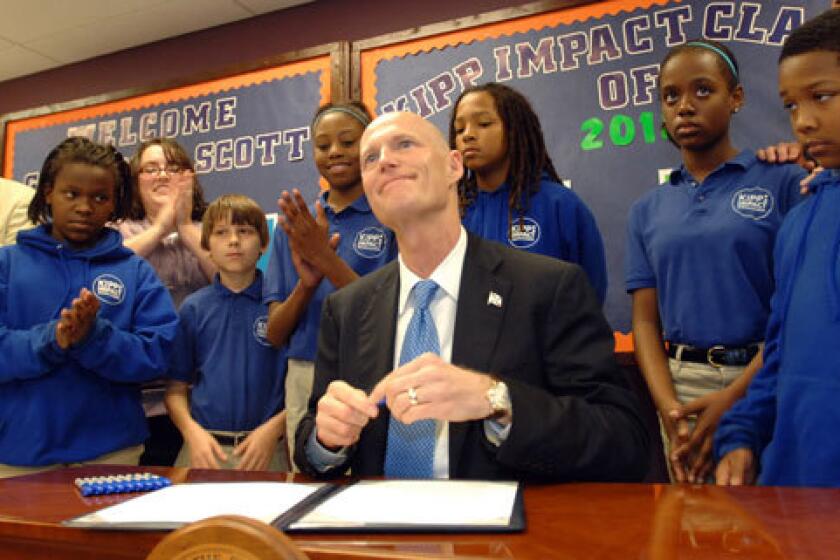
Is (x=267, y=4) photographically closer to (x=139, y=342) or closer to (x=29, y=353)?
(x=139, y=342)

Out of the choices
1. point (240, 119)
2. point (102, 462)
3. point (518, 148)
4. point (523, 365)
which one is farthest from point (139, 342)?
point (240, 119)

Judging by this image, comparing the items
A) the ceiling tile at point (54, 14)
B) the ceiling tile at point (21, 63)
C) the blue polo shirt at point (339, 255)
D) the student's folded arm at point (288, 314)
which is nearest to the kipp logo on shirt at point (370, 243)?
the blue polo shirt at point (339, 255)

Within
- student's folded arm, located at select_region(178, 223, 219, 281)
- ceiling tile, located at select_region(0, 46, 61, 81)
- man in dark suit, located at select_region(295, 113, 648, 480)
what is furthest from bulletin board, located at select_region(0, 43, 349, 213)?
man in dark suit, located at select_region(295, 113, 648, 480)

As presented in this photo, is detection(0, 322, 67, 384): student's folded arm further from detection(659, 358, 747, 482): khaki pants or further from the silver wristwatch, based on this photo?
detection(659, 358, 747, 482): khaki pants

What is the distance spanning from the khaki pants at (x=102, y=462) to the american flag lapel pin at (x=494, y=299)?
1355 millimetres

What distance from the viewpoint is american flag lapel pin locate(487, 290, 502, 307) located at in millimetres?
1459

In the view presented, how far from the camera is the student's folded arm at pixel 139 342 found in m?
2.04

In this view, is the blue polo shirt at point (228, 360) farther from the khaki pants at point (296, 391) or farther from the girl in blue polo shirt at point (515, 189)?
the girl in blue polo shirt at point (515, 189)

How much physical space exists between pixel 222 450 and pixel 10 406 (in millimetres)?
659

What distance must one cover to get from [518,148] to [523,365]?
1245 mm

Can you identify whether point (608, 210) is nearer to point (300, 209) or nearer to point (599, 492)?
point (300, 209)

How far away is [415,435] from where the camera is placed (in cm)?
138

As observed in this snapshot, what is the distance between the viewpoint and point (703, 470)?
1877mm

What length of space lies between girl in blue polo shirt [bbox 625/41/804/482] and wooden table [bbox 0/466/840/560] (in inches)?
37.7
